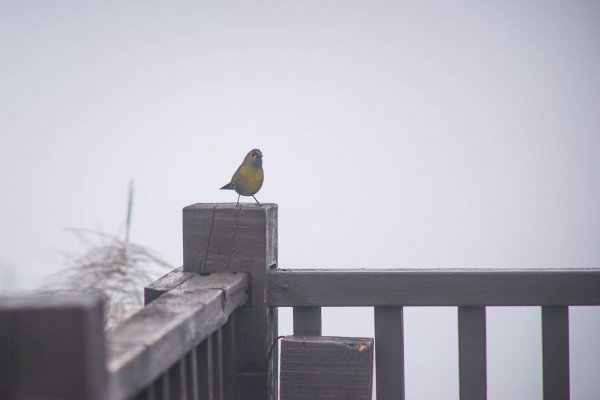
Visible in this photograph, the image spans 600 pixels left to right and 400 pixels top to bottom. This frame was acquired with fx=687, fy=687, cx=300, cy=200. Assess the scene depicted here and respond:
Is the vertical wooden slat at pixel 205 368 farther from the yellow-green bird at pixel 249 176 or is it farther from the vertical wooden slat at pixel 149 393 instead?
the yellow-green bird at pixel 249 176

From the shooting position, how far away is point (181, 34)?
1127 cm

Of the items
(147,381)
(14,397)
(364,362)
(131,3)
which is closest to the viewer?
(14,397)

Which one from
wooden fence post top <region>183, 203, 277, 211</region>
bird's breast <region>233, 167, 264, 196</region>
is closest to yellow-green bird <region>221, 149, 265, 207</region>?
bird's breast <region>233, 167, 264, 196</region>

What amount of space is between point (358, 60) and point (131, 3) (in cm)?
375

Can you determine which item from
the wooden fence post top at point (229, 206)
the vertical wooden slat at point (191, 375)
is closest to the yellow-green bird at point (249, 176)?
the wooden fence post top at point (229, 206)

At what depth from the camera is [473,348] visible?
181 centimetres

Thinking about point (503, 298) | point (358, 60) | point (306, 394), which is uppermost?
point (358, 60)

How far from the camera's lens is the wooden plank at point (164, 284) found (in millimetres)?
1524

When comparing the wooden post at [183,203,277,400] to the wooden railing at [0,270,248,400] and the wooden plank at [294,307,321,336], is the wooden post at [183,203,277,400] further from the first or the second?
the wooden railing at [0,270,248,400]

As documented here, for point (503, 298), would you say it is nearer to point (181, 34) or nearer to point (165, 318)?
point (165, 318)

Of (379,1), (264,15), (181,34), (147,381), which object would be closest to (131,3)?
(181,34)

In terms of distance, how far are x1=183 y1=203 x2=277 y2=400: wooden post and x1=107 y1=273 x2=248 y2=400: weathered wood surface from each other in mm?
149

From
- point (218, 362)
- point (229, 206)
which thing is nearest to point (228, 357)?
point (218, 362)

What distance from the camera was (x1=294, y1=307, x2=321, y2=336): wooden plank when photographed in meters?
1.86
